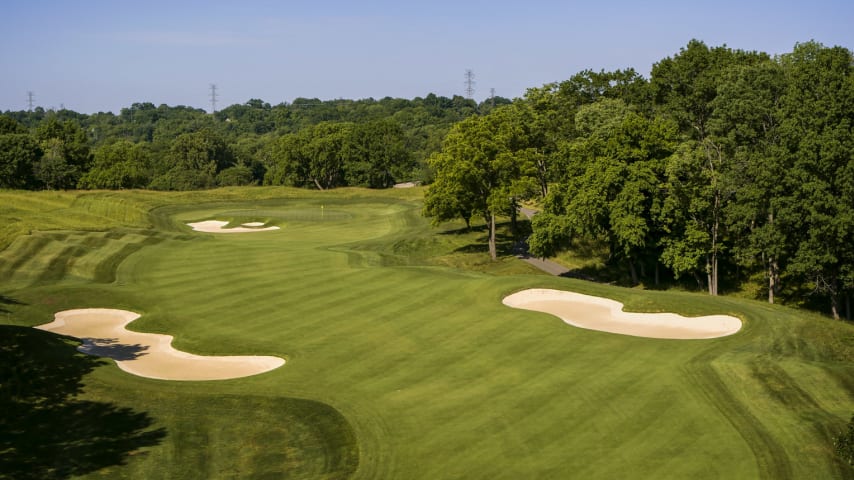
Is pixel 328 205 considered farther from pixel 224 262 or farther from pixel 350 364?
pixel 350 364

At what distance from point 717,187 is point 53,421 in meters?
44.2

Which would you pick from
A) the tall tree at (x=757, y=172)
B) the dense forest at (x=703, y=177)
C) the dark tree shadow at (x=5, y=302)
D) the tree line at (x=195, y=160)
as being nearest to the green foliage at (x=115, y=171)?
the tree line at (x=195, y=160)

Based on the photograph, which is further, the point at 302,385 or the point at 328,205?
the point at 328,205

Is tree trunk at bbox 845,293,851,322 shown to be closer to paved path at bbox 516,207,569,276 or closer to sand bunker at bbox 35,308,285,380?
paved path at bbox 516,207,569,276

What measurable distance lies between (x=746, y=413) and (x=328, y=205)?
91404 millimetres

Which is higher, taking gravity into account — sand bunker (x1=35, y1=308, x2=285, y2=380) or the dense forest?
the dense forest

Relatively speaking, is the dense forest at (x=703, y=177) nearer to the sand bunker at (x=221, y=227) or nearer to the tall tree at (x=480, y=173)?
the tall tree at (x=480, y=173)

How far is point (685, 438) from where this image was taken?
22.9m

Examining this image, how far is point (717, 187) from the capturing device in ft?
172

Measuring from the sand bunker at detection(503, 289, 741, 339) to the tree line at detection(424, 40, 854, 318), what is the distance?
41.8 ft

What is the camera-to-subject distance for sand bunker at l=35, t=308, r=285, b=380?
33000mm

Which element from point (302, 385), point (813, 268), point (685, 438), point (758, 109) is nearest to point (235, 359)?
point (302, 385)

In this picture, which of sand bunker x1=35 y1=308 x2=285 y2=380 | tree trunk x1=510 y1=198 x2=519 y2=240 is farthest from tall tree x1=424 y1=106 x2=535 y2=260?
sand bunker x1=35 y1=308 x2=285 y2=380

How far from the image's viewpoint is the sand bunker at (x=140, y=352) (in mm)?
33000
